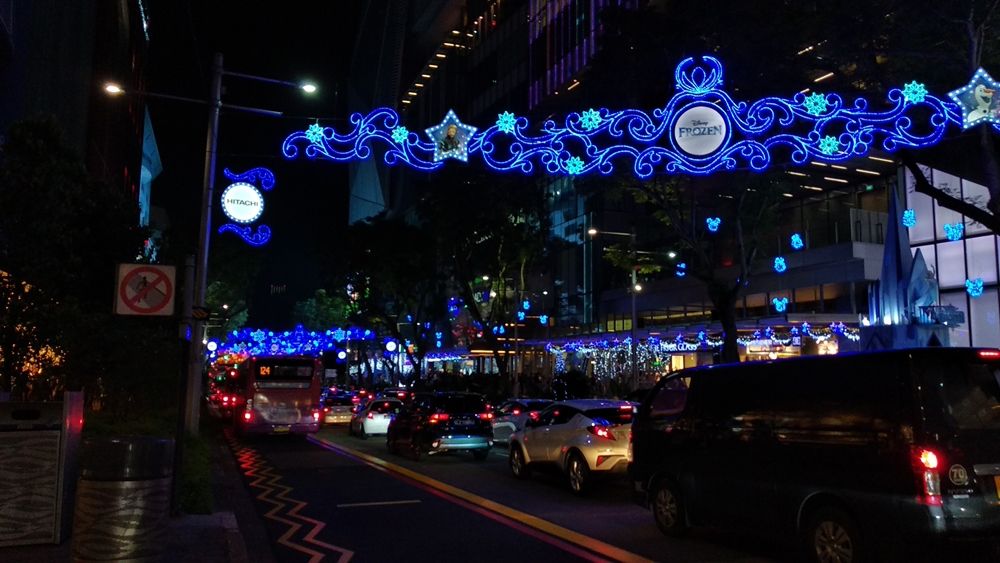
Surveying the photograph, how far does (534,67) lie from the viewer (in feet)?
169

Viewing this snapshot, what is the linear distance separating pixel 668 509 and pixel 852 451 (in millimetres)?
3037

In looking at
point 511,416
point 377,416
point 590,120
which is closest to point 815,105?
point 590,120

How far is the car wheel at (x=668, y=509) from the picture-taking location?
955 centimetres

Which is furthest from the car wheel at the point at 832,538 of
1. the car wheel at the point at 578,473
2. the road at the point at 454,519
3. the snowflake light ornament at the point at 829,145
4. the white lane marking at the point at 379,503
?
the snowflake light ornament at the point at 829,145

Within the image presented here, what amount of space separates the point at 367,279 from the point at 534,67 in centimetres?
1786

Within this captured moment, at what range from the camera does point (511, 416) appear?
23.5m

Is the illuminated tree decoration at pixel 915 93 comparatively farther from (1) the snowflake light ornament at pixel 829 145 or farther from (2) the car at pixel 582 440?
(2) the car at pixel 582 440

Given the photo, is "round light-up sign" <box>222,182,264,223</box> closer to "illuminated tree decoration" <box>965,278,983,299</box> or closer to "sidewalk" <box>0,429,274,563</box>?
"sidewalk" <box>0,429,274,563</box>

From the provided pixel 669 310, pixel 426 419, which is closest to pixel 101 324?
pixel 426 419

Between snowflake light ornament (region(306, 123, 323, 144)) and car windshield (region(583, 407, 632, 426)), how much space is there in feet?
22.3

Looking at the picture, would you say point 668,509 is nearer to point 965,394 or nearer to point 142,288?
point 965,394

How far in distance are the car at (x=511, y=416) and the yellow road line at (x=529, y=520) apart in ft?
19.4

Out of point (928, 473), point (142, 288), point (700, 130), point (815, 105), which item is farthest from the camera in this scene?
point (700, 130)

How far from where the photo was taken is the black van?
660cm
